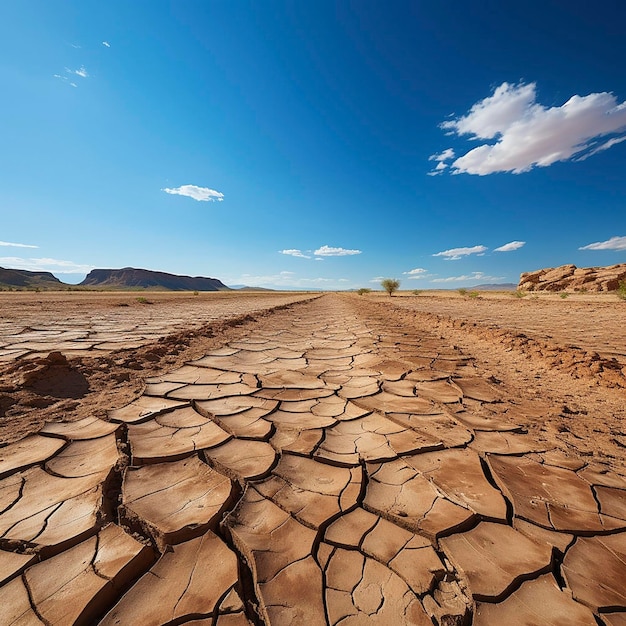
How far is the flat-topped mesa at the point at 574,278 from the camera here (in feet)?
76.1

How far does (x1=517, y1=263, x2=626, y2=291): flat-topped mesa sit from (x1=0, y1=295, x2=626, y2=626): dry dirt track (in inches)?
1056

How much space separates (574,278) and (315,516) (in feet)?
115

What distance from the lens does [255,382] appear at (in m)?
2.58

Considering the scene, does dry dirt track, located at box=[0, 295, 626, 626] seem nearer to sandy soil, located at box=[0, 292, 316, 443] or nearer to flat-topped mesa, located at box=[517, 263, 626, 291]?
sandy soil, located at box=[0, 292, 316, 443]

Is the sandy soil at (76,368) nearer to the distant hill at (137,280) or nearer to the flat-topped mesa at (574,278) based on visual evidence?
the flat-topped mesa at (574,278)

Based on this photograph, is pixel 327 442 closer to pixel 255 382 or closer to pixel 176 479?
pixel 176 479

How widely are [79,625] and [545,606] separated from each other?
3.87ft

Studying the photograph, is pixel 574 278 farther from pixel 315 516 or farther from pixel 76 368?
pixel 76 368

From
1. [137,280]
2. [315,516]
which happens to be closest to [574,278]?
[315,516]

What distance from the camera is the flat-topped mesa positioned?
23195 millimetres

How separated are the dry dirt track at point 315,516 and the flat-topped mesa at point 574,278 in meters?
26.8

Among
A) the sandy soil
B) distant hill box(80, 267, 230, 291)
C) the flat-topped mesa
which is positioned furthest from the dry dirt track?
distant hill box(80, 267, 230, 291)

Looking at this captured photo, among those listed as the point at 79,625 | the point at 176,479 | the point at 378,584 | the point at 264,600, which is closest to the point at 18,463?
the point at 176,479

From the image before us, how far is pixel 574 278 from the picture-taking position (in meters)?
27.1
